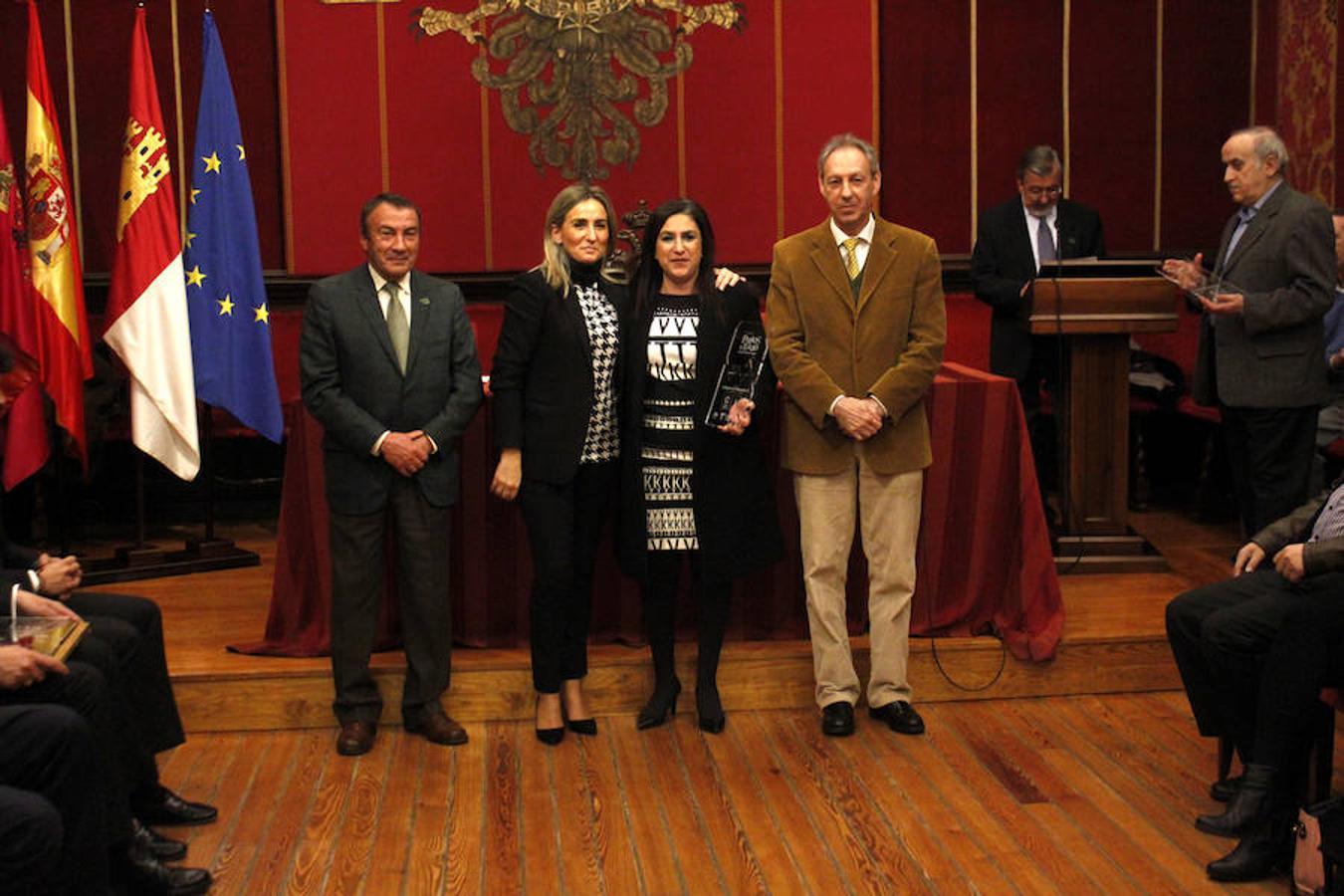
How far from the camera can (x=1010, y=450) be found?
5.30 metres

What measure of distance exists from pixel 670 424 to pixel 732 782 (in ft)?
3.34

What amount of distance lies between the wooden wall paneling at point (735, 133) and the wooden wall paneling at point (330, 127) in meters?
1.35

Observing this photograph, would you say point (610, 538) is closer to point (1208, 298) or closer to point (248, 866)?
point (248, 866)

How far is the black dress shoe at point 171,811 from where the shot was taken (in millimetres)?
4215

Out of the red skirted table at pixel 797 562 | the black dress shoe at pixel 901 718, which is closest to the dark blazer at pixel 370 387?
the red skirted table at pixel 797 562

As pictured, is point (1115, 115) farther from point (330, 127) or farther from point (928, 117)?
point (330, 127)

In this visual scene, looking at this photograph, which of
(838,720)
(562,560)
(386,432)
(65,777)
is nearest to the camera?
(65,777)

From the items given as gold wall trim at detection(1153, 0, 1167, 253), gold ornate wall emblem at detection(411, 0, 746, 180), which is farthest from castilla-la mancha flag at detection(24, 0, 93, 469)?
gold wall trim at detection(1153, 0, 1167, 253)

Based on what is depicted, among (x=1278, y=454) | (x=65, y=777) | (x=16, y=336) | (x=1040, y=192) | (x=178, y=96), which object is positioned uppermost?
(x=178, y=96)

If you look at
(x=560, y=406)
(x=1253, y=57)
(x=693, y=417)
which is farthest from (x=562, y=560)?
(x=1253, y=57)

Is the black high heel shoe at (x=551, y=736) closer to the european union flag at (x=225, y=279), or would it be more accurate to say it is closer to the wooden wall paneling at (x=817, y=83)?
the european union flag at (x=225, y=279)

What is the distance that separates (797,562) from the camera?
5.38 meters

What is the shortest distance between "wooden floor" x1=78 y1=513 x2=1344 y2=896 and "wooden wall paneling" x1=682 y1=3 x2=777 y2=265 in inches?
107

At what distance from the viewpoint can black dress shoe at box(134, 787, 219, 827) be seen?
13.8ft
